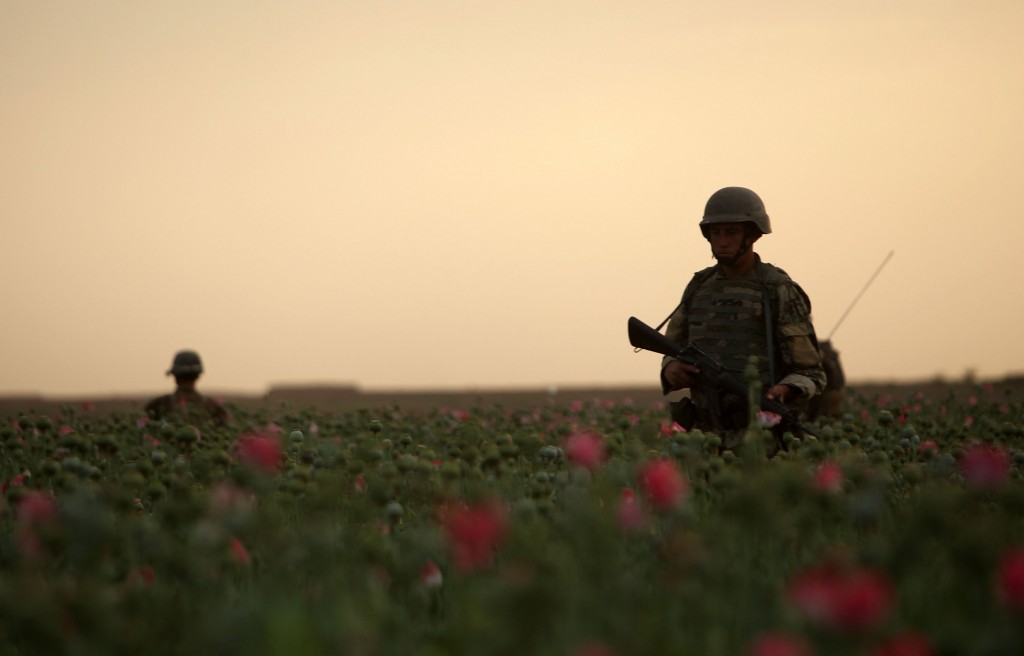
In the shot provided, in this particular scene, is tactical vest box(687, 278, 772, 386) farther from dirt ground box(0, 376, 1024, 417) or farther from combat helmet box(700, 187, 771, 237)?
dirt ground box(0, 376, 1024, 417)

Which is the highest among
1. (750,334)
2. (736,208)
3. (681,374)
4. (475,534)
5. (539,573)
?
(736,208)

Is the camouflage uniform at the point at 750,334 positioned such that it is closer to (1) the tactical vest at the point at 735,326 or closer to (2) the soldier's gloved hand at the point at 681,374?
(1) the tactical vest at the point at 735,326

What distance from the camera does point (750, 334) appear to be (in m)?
8.97

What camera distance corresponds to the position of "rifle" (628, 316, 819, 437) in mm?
8680

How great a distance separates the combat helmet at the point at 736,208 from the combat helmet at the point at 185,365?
24.0 feet

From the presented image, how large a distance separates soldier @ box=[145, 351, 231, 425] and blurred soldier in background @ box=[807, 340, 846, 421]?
6.44 m

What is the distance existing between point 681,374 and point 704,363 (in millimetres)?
190

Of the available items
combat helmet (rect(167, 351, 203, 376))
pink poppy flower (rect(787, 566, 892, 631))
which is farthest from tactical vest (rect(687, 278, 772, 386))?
combat helmet (rect(167, 351, 203, 376))

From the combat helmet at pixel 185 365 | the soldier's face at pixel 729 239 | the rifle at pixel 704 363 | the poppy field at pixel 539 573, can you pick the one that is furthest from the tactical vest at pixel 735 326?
the combat helmet at pixel 185 365

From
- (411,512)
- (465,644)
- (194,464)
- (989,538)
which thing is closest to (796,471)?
(989,538)

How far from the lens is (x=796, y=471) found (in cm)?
422

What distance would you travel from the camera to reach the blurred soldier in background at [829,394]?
14.0 m

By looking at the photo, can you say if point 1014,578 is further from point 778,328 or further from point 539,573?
point 778,328

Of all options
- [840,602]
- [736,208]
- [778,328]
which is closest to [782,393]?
[778,328]
